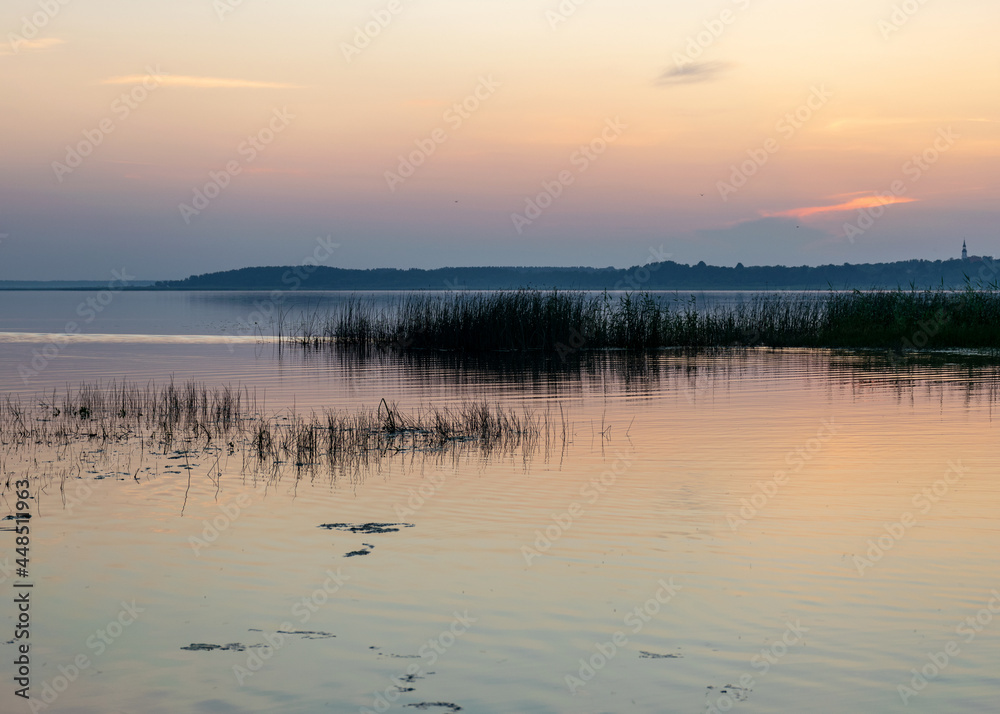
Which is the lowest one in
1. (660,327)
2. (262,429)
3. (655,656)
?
(655,656)

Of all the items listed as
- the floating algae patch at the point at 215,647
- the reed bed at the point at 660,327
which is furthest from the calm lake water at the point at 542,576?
the reed bed at the point at 660,327

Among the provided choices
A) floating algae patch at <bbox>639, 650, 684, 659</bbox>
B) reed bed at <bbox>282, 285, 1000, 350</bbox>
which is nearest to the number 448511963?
floating algae patch at <bbox>639, 650, 684, 659</bbox>

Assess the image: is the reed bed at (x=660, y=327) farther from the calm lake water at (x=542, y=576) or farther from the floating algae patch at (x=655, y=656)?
the floating algae patch at (x=655, y=656)

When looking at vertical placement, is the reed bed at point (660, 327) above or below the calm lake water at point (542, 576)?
above

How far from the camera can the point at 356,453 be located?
1140cm

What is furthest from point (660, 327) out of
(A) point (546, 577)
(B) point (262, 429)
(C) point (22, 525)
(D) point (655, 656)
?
(D) point (655, 656)

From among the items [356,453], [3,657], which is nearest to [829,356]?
[356,453]

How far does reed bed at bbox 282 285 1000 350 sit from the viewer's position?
92.2ft

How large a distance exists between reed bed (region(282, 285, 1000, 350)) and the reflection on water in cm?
1529

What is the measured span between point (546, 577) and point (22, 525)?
4.61 m

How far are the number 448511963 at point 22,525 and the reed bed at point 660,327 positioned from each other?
18.4m

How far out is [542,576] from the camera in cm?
645

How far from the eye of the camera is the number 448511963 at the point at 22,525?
6.71 meters

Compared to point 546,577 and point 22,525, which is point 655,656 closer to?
point 546,577
